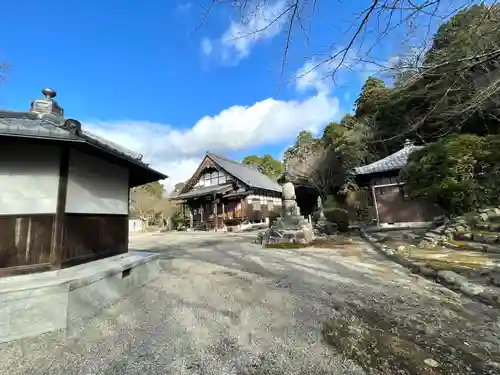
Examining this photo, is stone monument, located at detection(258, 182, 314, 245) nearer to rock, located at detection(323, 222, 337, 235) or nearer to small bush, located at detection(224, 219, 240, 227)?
rock, located at detection(323, 222, 337, 235)

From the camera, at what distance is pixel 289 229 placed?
33.7ft

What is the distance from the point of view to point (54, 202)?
378cm

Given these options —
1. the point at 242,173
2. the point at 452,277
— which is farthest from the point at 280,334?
the point at 242,173

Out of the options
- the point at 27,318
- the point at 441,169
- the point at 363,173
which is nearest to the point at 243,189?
the point at 363,173

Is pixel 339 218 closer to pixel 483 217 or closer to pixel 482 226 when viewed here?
pixel 483 217

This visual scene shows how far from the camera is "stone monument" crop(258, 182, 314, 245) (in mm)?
9952

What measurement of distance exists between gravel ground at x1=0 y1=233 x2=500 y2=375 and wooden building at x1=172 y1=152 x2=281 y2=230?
17577 millimetres

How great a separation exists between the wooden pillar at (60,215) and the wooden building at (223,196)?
56.6 feet

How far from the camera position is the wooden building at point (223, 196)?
22156mm

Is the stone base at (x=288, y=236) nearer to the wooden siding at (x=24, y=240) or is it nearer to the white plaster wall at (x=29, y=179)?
the wooden siding at (x=24, y=240)

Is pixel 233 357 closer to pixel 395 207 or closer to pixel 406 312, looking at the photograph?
pixel 406 312

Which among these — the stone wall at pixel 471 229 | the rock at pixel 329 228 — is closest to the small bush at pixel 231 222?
the rock at pixel 329 228

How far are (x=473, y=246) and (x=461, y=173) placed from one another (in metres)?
2.71

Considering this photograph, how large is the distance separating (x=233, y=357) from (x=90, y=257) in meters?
3.29
